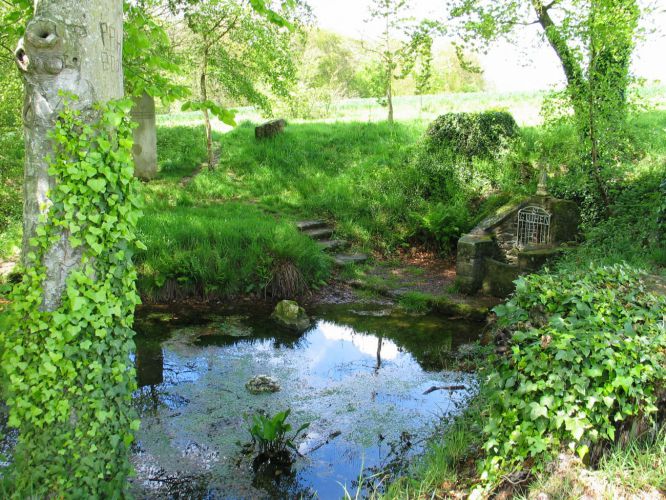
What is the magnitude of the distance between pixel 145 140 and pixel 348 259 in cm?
692

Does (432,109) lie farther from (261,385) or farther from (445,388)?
(261,385)

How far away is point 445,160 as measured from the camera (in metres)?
13.7

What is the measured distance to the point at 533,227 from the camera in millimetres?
9828

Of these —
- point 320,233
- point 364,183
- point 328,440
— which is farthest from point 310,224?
point 328,440

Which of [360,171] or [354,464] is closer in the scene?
[354,464]

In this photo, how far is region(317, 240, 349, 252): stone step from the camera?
11439 millimetres

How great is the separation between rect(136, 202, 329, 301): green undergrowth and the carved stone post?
4.51m

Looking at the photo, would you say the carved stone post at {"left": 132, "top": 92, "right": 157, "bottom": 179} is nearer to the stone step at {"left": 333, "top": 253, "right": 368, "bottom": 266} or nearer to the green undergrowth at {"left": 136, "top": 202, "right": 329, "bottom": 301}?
the green undergrowth at {"left": 136, "top": 202, "right": 329, "bottom": 301}

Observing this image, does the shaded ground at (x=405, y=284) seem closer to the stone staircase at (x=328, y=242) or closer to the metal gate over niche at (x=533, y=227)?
the stone staircase at (x=328, y=242)

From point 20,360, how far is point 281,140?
46.8ft

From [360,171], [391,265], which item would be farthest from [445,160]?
[391,265]

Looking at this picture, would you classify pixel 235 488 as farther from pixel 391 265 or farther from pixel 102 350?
pixel 391 265

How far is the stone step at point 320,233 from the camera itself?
39.1 feet

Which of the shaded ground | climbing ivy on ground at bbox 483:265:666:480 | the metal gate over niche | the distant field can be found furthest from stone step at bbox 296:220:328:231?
climbing ivy on ground at bbox 483:265:666:480
